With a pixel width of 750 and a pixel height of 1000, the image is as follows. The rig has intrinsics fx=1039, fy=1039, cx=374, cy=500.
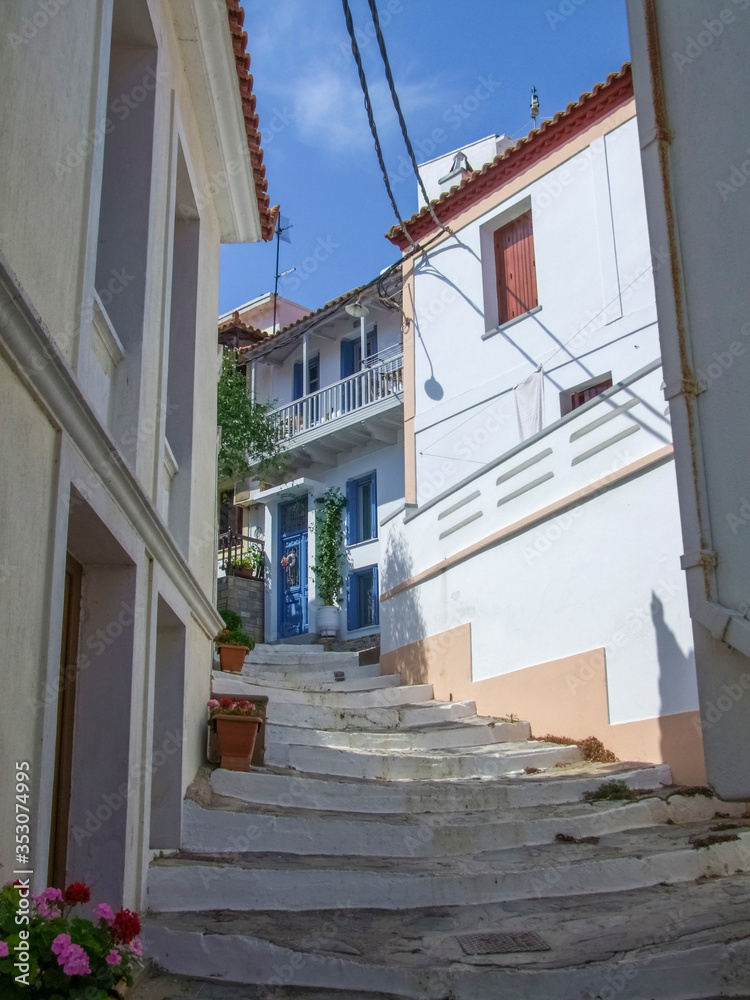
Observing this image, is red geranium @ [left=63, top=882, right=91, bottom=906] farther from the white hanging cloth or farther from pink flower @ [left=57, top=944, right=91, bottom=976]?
the white hanging cloth

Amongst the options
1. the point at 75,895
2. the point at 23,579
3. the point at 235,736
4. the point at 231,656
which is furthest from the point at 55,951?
the point at 231,656

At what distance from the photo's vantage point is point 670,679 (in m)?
8.68

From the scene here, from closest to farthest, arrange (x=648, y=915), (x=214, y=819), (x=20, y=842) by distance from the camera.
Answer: (x=20, y=842) < (x=648, y=915) < (x=214, y=819)

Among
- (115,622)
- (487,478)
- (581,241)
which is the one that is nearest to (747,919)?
(115,622)

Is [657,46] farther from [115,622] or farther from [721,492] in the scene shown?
[115,622]

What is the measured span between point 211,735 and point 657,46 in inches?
226

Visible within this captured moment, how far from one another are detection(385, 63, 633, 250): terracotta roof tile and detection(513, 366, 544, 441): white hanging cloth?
115 inches

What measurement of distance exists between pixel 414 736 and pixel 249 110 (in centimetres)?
580

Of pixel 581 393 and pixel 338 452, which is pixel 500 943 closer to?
pixel 581 393

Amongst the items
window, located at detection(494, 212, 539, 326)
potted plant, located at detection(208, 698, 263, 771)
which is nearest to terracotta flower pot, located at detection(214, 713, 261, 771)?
potted plant, located at detection(208, 698, 263, 771)

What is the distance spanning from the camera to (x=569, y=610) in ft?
33.3

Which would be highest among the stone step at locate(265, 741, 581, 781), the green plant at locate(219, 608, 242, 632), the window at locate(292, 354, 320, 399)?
the window at locate(292, 354, 320, 399)

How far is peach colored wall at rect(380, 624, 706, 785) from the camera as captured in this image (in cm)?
844

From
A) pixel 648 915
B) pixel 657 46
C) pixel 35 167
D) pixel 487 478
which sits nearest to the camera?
pixel 35 167
